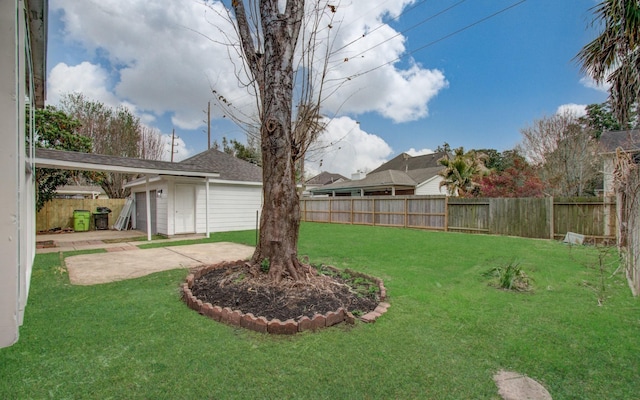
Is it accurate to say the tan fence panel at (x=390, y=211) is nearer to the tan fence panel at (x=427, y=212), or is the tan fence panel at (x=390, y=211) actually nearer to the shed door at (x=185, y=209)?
the tan fence panel at (x=427, y=212)

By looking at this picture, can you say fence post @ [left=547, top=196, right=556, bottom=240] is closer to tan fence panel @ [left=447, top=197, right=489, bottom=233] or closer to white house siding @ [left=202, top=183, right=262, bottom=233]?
tan fence panel @ [left=447, top=197, right=489, bottom=233]

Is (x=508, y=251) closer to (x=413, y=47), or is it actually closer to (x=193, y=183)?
(x=413, y=47)

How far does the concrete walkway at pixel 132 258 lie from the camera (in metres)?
5.51

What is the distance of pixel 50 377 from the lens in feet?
7.45

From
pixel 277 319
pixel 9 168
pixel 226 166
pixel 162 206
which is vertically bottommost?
pixel 277 319

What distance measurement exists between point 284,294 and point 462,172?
1606 cm

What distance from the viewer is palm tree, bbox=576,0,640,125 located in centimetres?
596

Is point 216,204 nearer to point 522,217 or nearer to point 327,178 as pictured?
point 522,217

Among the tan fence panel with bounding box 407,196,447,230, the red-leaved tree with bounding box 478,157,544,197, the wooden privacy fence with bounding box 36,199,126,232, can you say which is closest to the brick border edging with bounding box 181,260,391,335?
the tan fence panel with bounding box 407,196,447,230

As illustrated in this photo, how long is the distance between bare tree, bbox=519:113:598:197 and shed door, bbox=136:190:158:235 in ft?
62.8

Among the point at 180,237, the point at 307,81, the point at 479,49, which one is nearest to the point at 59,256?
the point at 180,237

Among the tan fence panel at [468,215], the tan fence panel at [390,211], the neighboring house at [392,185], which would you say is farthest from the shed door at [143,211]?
the neighboring house at [392,185]

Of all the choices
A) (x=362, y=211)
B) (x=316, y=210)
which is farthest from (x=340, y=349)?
(x=316, y=210)

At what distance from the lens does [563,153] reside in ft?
51.9
